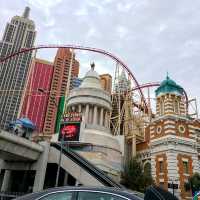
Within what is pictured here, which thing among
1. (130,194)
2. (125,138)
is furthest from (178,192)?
(130,194)

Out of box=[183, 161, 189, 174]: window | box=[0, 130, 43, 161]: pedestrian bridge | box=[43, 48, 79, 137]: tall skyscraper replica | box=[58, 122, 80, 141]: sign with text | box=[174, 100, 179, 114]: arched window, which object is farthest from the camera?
box=[43, 48, 79, 137]: tall skyscraper replica

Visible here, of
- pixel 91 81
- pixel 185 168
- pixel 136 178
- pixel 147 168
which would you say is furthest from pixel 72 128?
pixel 185 168

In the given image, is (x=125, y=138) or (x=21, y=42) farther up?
(x=21, y=42)

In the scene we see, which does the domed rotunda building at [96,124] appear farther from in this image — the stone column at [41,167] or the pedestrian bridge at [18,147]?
the pedestrian bridge at [18,147]

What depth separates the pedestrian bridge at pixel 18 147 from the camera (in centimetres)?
2425

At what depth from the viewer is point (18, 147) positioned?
2595 cm

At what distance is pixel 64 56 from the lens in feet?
411

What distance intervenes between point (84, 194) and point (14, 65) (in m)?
129

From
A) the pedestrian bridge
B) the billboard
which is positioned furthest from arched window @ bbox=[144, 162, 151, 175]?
the pedestrian bridge

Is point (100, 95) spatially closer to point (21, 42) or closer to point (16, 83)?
point (16, 83)

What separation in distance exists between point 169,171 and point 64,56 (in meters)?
97.9

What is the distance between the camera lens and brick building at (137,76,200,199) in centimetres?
3506

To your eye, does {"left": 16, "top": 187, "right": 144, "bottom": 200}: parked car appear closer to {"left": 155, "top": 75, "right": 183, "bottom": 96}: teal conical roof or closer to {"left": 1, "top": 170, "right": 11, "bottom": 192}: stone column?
{"left": 1, "top": 170, "right": 11, "bottom": 192}: stone column

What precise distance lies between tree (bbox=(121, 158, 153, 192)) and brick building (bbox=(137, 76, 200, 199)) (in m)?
1.87
